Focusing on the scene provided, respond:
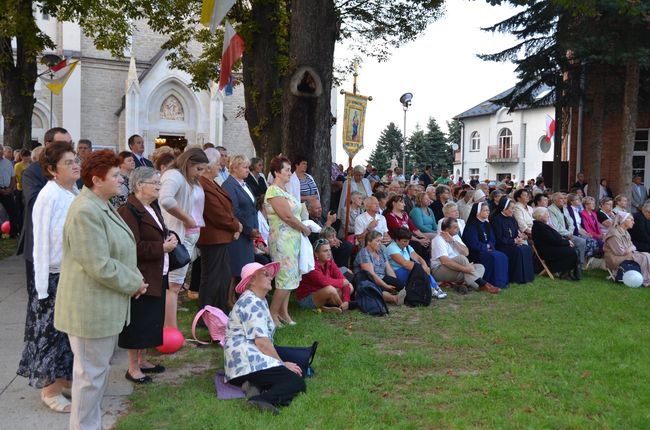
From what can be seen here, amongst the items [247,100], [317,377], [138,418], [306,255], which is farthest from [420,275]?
[247,100]

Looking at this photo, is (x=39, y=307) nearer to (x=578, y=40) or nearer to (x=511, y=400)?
(x=511, y=400)

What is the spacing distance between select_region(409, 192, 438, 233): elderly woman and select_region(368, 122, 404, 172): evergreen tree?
47470 mm

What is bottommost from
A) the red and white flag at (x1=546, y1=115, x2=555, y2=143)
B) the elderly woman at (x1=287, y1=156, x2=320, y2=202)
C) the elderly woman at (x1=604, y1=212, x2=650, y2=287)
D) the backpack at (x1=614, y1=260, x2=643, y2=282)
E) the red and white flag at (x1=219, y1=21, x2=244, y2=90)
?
the backpack at (x1=614, y1=260, x2=643, y2=282)

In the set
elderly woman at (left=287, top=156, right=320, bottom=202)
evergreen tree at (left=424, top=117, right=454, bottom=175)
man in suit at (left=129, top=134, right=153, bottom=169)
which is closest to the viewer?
man in suit at (left=129, top=134, right=153, bottom=169)

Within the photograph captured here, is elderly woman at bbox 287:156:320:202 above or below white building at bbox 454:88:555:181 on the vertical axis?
below

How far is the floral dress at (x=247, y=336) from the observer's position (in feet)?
16.6

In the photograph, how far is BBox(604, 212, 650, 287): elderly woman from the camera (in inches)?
452

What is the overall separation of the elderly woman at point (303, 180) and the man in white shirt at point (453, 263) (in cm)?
226

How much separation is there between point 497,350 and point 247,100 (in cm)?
962

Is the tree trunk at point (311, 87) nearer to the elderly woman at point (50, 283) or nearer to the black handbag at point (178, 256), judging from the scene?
the black handbag at point (178, 256)

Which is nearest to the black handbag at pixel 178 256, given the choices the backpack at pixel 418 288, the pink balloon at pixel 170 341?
the pink balloon at pixel 170 341

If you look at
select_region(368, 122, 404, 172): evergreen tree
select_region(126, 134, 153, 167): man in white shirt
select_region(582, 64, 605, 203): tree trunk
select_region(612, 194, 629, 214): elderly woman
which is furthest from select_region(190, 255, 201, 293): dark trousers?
select_region(368, 122, 404, 172): evergreen tree

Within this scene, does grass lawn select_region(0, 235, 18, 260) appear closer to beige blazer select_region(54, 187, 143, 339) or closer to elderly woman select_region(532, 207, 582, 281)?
beige blazer select_region(54, 187, 143, 339)

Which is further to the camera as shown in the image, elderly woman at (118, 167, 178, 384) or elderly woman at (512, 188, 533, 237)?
elderly woman at (512, 188, 533, 237)
